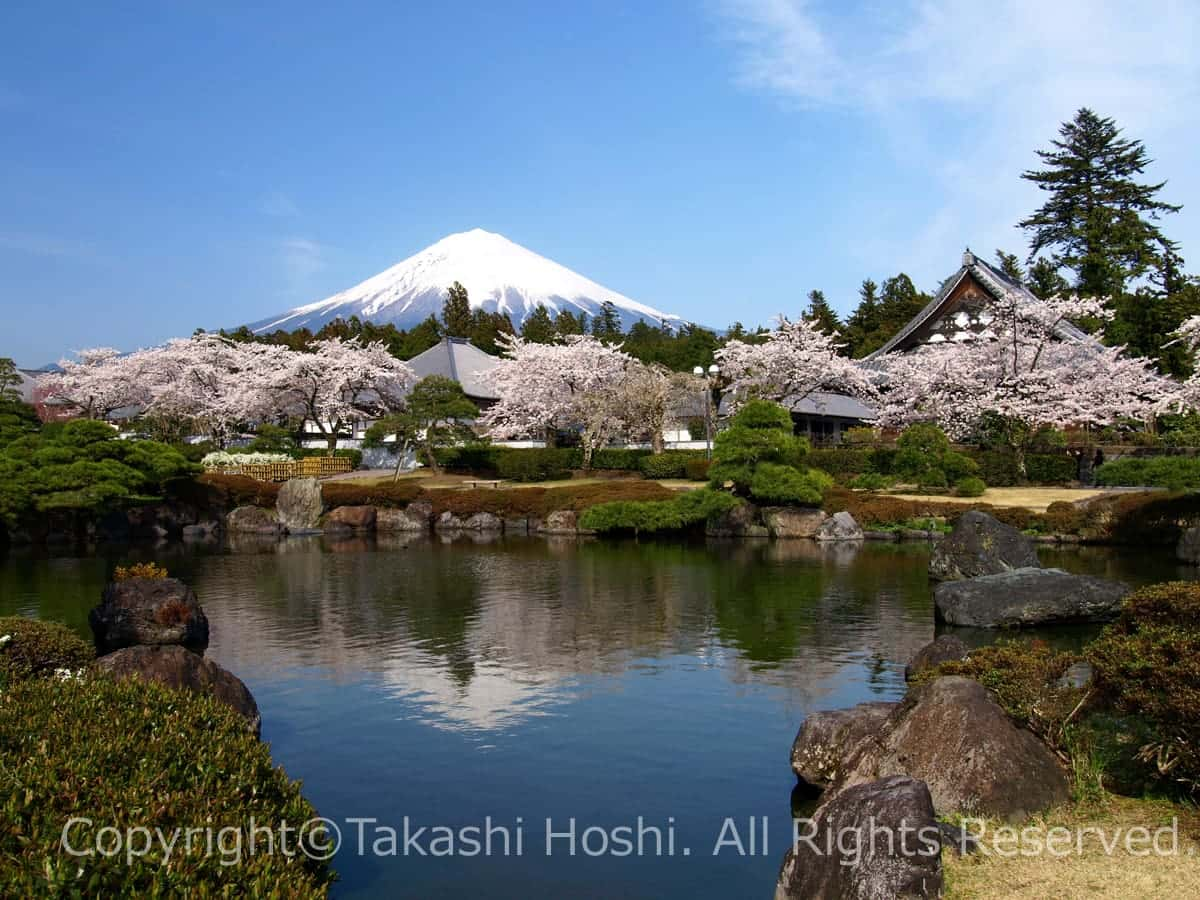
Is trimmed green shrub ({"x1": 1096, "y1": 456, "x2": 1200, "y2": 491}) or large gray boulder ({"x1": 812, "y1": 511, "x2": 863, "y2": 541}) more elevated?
trimmed green shrub ({"x1": 1096, "y1": 456, "x2": 1200, "y2": 491})

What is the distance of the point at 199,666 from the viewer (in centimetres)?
1006

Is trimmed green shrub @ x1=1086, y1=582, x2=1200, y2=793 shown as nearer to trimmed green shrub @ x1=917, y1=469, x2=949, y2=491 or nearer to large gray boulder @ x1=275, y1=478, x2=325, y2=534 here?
trimmed green shrub @ x1=917, y1=469, x2=949, y2=491

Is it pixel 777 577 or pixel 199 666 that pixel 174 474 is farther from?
pixel 199 666

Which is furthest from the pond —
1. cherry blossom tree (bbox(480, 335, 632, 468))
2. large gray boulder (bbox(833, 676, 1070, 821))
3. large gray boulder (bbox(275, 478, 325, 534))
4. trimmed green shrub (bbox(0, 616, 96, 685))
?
cherry blossom tree (bbox(480, 335, 632, 468))

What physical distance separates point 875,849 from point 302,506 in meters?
30.4

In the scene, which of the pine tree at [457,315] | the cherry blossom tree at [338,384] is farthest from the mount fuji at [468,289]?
the cherry blossom tree at [338,384]

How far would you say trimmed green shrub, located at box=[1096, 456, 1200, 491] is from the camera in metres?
28.1

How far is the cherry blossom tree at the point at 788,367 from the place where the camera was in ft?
139

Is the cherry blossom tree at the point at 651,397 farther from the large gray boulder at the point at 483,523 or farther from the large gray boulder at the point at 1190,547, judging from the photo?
the large gray boulder at the point at 1190,547

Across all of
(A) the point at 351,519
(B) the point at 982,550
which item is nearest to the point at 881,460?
(B) the point at 982,550

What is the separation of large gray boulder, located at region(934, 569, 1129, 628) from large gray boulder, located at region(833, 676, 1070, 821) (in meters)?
7.62

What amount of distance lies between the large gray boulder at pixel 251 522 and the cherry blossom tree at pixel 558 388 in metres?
14.0

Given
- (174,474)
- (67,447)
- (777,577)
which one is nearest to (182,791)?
(777,577)

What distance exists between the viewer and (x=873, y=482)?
110ft
